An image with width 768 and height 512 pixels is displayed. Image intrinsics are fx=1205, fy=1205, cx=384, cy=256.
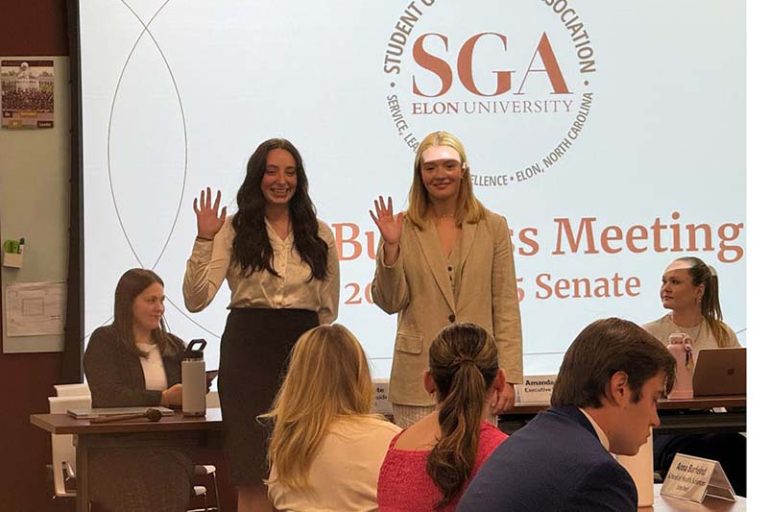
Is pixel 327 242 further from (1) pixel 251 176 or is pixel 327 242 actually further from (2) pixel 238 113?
(2) pixel 238 113

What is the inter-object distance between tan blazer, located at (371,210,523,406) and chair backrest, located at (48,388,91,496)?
62.6 inches

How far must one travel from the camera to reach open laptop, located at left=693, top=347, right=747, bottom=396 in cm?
436

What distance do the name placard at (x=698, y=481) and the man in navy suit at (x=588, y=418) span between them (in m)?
0.86

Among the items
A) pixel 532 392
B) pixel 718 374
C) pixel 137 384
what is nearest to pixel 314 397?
pixel 532 392

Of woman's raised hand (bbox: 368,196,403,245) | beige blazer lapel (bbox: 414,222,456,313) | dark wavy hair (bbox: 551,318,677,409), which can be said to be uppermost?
woman's raised hand (bbox: 368,196,403,245)

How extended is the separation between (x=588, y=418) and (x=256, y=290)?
2.05m

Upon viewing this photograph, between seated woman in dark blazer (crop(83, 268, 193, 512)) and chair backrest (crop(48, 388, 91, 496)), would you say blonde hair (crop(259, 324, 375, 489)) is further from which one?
chair backrest (crop(48, 388, 91, 496))

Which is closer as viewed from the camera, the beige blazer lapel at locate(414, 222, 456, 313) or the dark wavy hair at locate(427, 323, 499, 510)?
the dark wavy hair at locate(427, 323, 499, 510)

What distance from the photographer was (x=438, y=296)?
3.75 meters

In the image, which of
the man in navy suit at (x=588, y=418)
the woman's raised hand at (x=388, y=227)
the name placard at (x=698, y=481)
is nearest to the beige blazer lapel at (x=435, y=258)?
the woman's raised hand at (x=388, y=227)

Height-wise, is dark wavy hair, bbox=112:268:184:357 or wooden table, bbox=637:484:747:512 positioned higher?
dark wavy hair, bbox=112:268:184:357

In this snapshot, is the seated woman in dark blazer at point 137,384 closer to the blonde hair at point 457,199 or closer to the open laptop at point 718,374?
the blonde hair at point 457,199

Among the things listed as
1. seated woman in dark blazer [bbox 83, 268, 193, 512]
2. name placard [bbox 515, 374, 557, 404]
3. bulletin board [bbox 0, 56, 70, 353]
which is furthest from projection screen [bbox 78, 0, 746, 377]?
name placard [bbox 515, 374, 557, 404]

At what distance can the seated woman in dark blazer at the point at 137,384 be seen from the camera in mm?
3885
